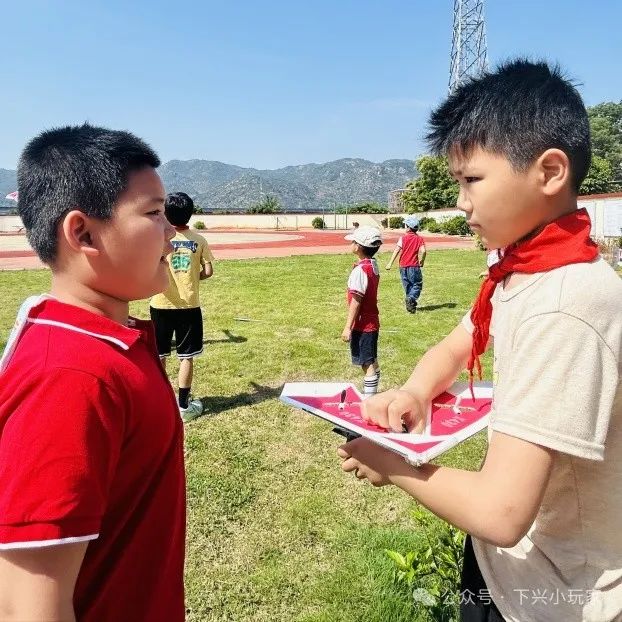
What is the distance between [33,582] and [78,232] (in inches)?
26.6

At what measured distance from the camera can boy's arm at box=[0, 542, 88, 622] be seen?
92cm

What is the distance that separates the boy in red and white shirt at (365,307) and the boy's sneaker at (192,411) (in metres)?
1.48

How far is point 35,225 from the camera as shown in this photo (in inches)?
47.4

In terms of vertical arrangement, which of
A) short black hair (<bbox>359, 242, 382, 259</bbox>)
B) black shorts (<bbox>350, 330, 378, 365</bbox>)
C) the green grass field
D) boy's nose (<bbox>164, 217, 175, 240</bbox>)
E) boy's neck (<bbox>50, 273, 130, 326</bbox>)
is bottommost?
the green grass field

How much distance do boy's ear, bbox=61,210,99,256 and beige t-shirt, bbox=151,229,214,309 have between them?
12.0 ft

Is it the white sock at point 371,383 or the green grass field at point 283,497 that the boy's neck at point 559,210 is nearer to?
the green grass field at point 283,497

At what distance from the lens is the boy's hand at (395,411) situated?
1.20 metres

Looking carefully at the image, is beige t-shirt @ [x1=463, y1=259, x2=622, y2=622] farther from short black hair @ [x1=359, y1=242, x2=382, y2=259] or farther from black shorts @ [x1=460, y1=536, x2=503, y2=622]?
short black hair @ [x1=359, y1=242, x2=382, y2=259]

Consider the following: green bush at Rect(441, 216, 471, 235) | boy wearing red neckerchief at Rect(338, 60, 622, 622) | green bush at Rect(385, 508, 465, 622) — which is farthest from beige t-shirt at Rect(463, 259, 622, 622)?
green bush at Rect(441, 216, 471, 235)

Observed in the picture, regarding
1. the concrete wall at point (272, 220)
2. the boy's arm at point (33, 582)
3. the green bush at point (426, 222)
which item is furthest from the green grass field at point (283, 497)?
the concrete wall at point (272, 220)

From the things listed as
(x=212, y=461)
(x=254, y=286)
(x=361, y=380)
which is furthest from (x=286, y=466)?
(x=254, y=286)

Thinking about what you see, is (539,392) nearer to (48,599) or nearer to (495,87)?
(495,87)

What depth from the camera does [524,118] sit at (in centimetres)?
110

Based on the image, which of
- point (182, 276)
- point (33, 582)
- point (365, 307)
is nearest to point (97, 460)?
point (33, 582)
